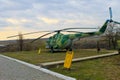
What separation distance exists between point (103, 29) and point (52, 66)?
13241mm

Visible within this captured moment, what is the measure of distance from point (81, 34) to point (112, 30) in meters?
20.0

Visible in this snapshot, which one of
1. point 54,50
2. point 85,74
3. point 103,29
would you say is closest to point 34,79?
point 85,74

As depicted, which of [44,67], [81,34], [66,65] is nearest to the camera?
[66,65]

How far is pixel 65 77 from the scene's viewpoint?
13250 mm

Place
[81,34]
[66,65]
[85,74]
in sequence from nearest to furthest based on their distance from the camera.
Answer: [85,74]
[66,65]
[81,34]

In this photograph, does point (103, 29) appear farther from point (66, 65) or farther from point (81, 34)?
point (66, 65)

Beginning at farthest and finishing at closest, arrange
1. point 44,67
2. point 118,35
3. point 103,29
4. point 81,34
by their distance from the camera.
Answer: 1. point 118,35
2. point 81,34
3. point 103,29
4. point 44,67

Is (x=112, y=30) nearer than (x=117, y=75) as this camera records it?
No

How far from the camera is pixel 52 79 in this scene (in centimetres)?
1295

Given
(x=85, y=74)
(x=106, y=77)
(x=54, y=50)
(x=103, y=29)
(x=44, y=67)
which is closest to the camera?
(x=106, y=77)

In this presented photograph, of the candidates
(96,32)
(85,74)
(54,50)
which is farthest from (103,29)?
(85,74)

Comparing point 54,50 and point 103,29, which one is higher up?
point 103,29

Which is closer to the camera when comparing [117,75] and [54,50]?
[117,75]

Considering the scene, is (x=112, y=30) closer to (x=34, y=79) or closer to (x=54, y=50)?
(x=54, y=50)
